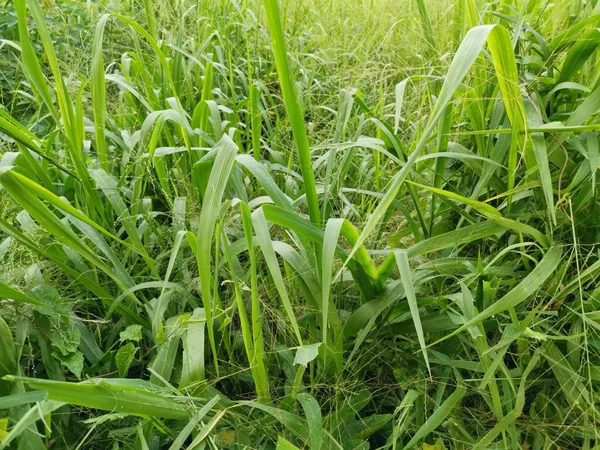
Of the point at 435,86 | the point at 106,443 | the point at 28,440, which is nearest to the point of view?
the point at 28,440

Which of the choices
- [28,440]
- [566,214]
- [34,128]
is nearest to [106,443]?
[28,440]

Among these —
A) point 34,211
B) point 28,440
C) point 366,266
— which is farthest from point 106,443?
point 366,266

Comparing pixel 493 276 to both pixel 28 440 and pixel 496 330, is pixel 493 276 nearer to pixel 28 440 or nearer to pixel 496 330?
pixel 496 330

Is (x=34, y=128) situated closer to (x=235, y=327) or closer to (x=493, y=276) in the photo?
(x=235, y=327)

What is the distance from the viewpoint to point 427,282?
1013 mm

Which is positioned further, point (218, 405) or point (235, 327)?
point (235, 327)

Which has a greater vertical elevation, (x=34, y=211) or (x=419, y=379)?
(x=34, y=211)

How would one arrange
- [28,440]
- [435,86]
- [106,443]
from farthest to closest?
1. [435,86]
2. [106,443]
3. [28,440]

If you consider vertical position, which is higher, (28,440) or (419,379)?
(28,440)

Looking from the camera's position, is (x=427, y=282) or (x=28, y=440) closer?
(x=28, y=440)

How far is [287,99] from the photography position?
867 mm

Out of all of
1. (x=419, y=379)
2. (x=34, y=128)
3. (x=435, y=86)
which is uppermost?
(x=34, y=128)

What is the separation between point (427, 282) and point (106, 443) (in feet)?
1.85

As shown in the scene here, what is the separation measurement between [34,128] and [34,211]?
0.78m
